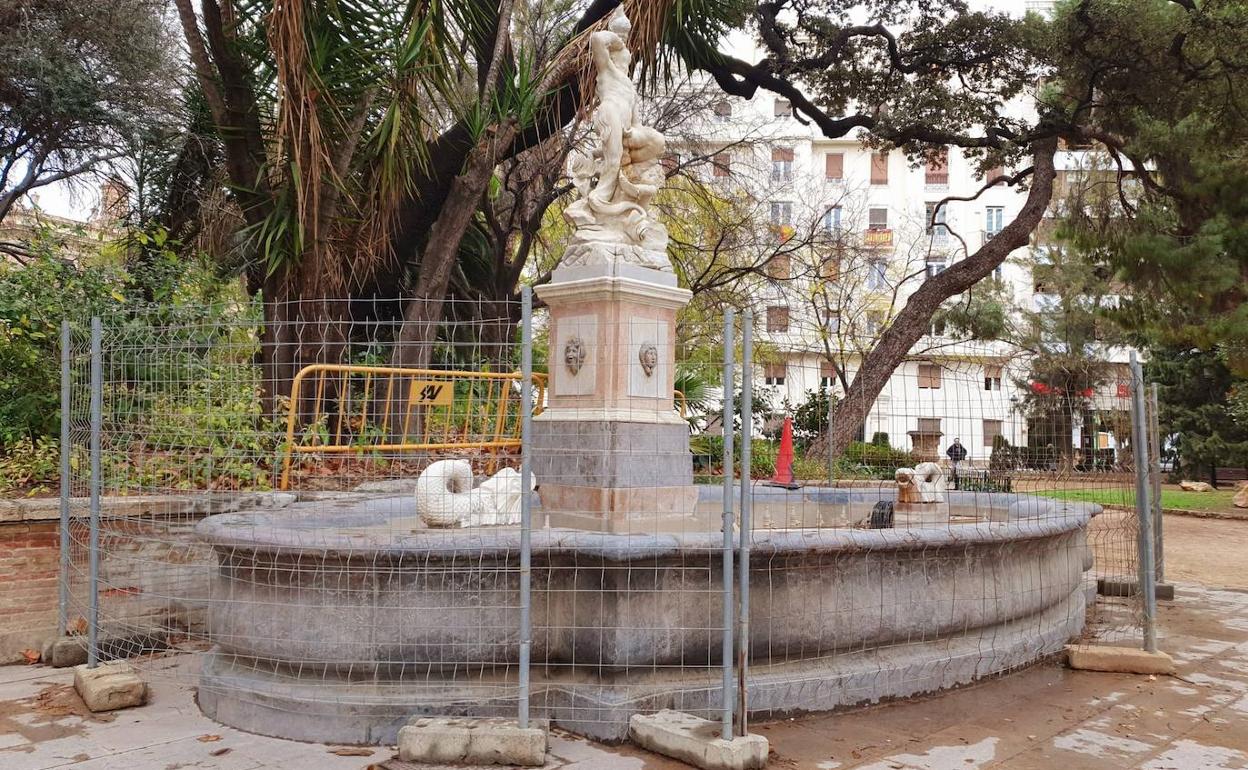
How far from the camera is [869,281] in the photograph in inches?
1158

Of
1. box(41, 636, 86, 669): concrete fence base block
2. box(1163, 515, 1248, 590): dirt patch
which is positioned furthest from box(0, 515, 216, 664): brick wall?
box(1163, 515, 1248, 590): dirt patch

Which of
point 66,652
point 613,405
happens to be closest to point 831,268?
point 613,405

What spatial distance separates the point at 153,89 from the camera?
12.2m

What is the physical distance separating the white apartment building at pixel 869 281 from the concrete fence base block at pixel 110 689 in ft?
12.3

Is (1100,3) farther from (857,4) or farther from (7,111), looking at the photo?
(7,111)

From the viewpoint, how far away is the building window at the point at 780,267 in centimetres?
2022

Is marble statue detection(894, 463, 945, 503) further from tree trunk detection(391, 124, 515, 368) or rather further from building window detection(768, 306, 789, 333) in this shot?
building window detection(768, 306, 789, 333)

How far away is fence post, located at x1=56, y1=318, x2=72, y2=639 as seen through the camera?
5.25 meters

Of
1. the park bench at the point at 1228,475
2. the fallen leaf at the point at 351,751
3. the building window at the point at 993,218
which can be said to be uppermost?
the building window at the point at 993,218

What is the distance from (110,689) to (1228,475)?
2888cm

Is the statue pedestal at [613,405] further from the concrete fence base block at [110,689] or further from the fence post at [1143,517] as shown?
the fence post at [1143,517]

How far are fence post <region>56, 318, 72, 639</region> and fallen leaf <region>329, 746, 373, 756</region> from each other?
8.40 ft

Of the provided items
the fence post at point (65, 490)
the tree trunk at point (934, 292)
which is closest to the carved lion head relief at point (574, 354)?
the fence post at point (65, 490)

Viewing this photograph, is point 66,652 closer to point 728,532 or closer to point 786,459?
point 728,532
